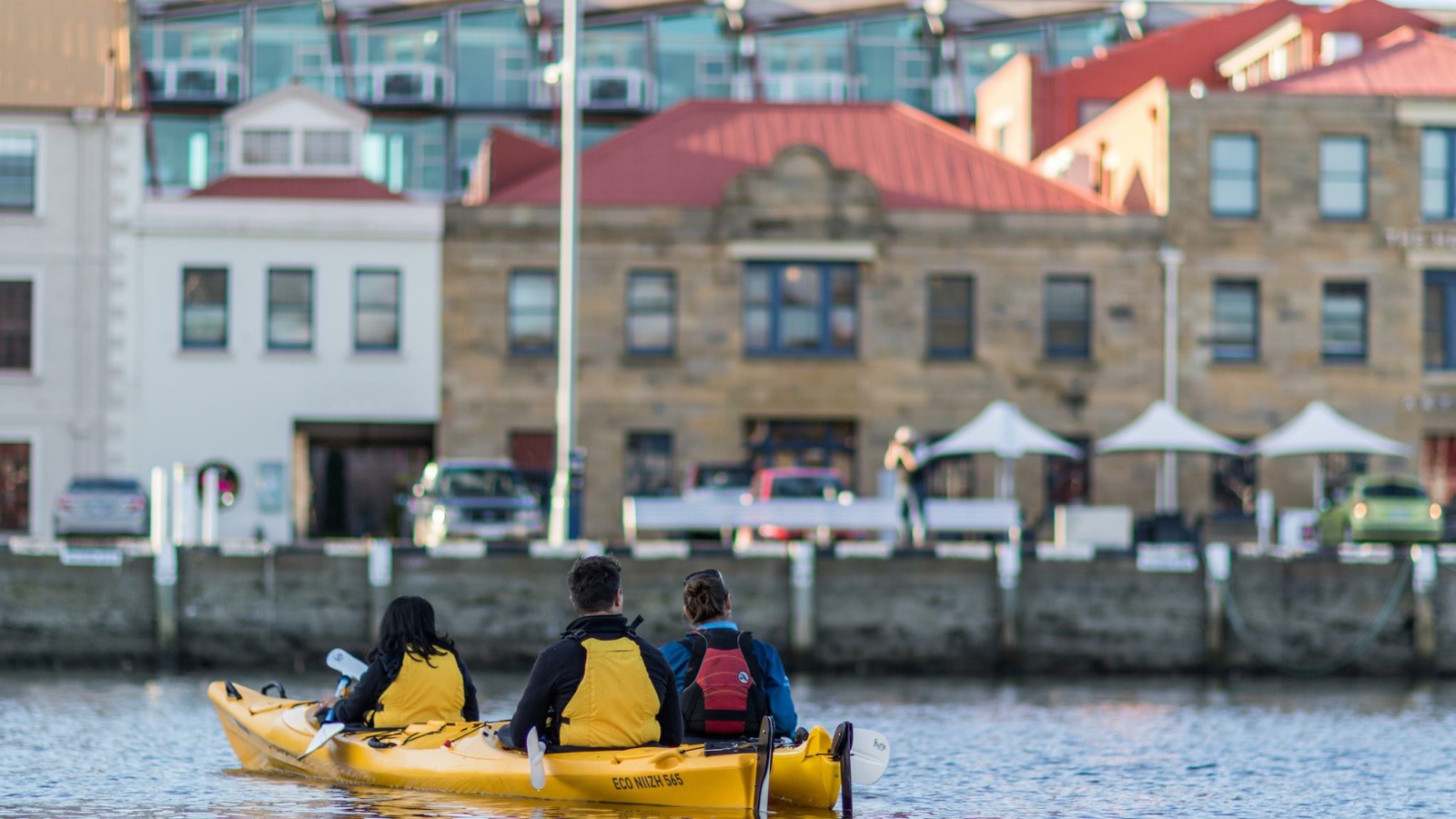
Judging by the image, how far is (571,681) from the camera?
1392cm

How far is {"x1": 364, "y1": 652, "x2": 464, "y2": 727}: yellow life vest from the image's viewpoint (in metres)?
16.0

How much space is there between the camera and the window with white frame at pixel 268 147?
1718 inches

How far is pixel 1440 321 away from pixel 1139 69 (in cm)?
1212

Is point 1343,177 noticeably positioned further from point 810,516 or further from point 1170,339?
point 810,516

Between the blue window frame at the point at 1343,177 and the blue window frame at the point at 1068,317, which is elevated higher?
the blue window frame at the point at 1343,177

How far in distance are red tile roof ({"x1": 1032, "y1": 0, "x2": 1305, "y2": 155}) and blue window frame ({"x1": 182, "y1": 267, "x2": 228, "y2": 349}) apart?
19923 millimetres

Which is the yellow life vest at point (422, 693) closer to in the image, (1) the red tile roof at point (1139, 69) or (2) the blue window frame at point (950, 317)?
(2) the blue window frame at point (950, 317)

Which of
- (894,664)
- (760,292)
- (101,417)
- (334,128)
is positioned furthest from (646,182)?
(894,664)

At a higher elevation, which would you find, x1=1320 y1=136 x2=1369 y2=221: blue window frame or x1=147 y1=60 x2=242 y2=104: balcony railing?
x1=147 y1=60 x2=242 y2=104: balcony railing

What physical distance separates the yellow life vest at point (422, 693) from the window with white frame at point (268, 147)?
28725mm

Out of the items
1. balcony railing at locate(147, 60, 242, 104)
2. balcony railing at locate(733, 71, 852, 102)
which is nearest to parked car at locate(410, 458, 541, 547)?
balcony railing at locate(147, 60, 242, 104)

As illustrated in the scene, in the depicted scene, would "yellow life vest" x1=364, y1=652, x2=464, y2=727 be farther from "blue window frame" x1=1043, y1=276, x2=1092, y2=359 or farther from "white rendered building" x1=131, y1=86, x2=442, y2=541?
"blue window frame" x1=1043, y1=276, x2=1092, y2=359

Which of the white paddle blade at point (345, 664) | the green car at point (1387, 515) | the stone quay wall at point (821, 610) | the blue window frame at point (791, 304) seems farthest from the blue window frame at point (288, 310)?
the white paddle blade at point (345, 664)

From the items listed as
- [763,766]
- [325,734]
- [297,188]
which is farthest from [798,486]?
[763,766]
